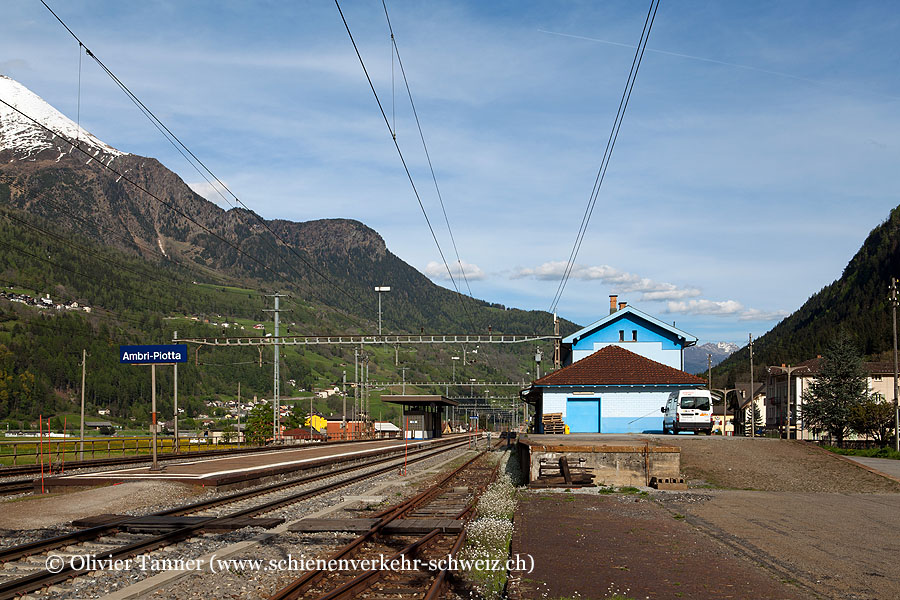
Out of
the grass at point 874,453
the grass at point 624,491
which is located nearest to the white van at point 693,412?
the grass at point 874,453

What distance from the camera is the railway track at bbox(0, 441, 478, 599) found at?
9.77 metres

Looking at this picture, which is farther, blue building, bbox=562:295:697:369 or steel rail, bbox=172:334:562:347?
steel rail, bbox=172:334:562:347

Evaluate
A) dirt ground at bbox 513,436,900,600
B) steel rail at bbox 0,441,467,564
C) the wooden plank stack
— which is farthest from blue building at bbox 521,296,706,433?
steel rail at bbox 0,441,467,564

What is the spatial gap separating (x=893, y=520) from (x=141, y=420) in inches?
6795

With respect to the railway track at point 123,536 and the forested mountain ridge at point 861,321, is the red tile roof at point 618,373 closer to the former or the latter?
the railway track at point 123,536

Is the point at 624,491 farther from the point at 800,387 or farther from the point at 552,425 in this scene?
the point at 800,387

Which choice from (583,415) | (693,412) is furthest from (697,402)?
(583,415)

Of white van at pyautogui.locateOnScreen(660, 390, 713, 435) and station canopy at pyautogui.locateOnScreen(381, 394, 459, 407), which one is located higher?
white van at pyautogui.locateOnScreen(660, 390, 713, 435)

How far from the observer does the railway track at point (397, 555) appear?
30.2ft

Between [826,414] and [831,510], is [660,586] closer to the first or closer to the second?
[831,510]

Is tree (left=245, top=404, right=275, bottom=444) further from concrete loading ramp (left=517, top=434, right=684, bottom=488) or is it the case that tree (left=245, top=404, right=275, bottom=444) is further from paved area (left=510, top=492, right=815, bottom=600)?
paved area (left=510, top=492, right=815, bottom=600)

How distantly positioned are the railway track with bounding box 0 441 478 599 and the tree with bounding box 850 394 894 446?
2428 inches

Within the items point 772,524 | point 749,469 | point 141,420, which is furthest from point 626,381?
point 141,420

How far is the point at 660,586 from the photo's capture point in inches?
382
